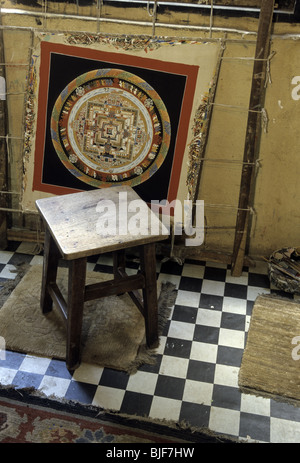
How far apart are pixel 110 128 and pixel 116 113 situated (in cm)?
12

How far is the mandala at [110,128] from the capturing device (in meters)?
4.06

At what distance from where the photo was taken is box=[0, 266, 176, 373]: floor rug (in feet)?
11.5

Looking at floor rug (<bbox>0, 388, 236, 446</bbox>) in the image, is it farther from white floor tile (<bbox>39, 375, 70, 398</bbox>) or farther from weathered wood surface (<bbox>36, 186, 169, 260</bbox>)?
weathered wood surface (<bbox>36, 186, 169, 260</bbox>)

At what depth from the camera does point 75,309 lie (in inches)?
127

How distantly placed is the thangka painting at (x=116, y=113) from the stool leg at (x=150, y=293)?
99cm

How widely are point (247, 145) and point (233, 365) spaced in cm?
155

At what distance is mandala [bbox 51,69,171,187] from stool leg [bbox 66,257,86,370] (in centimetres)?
129

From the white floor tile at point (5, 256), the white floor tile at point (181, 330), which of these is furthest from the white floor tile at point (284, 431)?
the white floor tile at point (5, 256)

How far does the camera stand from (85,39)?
3.98m

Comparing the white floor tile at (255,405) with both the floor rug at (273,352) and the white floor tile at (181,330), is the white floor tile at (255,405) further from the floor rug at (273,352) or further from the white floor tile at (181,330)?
the white floor tile at (181,330)

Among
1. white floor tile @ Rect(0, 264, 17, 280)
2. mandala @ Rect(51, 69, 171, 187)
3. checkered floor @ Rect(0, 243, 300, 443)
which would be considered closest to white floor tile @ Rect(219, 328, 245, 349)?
checkered floor @ Rect(0, 243, 300, 443)

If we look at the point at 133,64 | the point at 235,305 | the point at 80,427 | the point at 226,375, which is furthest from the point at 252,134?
the point at 80,427

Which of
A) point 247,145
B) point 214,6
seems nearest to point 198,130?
point 247,145

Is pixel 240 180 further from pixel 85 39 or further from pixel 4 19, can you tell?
pixel 4 19
